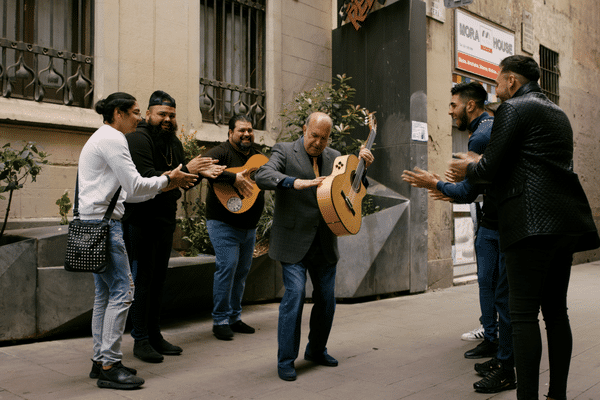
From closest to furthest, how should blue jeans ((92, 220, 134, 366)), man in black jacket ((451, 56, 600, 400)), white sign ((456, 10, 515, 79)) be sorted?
man in black jacket ((451, 56, 600, 400))
blue jeans ((92, 220, 134, 366))
white sign ((456, 10, 515, 79))

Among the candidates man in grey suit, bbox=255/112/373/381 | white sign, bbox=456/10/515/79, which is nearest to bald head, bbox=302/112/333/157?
man in grey suit, bbox=255/112/373/381

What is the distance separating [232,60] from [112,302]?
4.69 metres

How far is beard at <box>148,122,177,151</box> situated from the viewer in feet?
14.0

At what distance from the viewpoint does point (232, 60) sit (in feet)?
24.4

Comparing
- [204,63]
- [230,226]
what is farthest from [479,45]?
[230,226]

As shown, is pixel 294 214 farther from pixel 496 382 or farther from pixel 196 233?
pixel 196 233

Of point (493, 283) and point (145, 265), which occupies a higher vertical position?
point (145, 265)

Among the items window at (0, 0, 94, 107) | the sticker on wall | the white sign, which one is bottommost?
the sticker on wall

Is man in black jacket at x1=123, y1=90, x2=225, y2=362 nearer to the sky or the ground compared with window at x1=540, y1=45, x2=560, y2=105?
nearer to the ground

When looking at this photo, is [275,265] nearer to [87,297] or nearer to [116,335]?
[87,297]

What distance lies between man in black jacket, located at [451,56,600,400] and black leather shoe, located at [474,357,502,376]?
763 mm

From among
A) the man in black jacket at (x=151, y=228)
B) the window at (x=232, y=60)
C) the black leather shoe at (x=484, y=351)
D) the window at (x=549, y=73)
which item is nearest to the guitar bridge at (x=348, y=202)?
the man in black jacket at (x=151, y=228)

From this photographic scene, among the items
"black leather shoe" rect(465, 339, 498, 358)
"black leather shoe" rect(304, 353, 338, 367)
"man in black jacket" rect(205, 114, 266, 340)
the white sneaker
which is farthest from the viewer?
"man in black jacket" rect(205, 114, 266, 340)

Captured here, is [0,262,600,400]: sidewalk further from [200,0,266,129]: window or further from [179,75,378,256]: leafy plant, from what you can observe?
[200,0,266,129]: window
